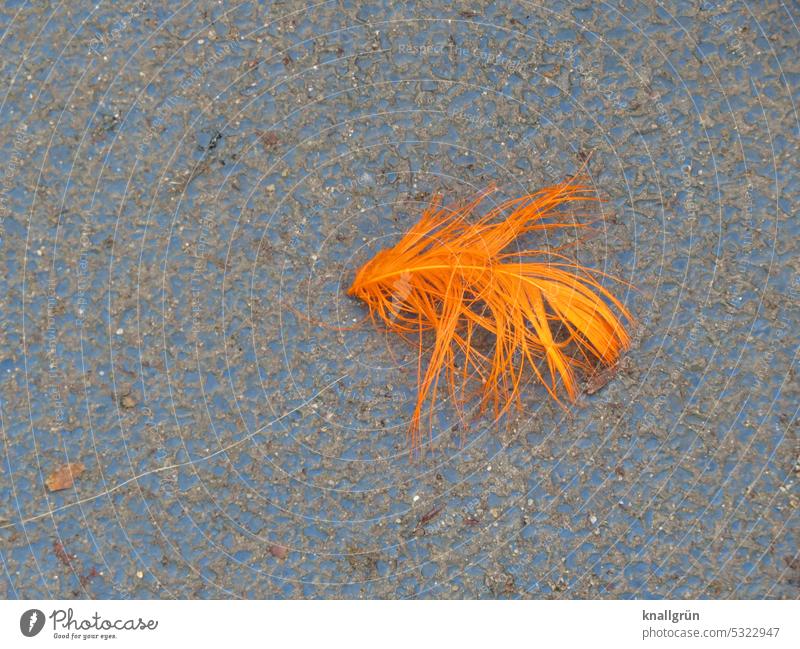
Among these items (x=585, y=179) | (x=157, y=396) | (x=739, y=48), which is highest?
(x=739, y=48)

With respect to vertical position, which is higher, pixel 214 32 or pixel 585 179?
pixel 214 32

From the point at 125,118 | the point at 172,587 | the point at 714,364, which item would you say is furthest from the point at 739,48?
the point at 172,587

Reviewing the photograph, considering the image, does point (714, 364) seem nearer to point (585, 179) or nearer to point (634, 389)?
point (634, 389)

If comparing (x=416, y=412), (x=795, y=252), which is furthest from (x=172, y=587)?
(x=795, y=252)

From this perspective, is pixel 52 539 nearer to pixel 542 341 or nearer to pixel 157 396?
pixel 157 396
